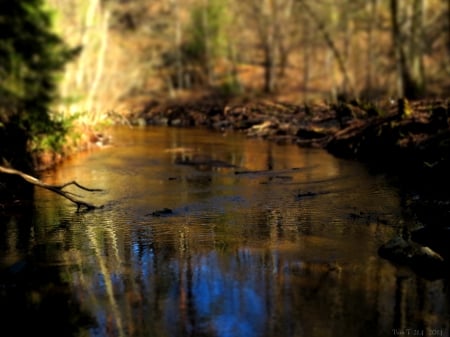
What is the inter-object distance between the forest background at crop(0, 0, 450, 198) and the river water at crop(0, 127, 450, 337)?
13331 millimetres

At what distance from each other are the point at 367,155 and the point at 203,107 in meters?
19.7

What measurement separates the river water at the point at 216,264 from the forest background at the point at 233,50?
13331 millimetres

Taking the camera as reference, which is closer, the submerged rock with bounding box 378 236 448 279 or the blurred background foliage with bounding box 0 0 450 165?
the submerged rock with bounding box 378 236 448 279

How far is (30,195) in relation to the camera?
1242 centimetres

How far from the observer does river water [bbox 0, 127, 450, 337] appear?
19.9 ft

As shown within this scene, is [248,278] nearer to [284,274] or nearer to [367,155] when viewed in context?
[284,274]

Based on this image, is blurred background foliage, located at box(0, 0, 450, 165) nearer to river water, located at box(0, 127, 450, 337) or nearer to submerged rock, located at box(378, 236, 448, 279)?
river water, located at box(0, 127, 450, 337)

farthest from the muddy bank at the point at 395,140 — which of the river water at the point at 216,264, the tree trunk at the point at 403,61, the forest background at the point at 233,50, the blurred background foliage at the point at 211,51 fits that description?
the blurred background foliage at the point at 211,51

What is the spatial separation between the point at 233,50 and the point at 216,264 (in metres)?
38.3

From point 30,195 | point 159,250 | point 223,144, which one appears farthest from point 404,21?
point 159,250

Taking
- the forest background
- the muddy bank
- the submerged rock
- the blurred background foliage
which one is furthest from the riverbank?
the blurred background foliage

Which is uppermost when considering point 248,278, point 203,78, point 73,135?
point 203,78

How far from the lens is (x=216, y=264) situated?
7703mm

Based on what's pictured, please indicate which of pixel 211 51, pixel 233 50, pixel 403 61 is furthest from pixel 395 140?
pixel 211 51
